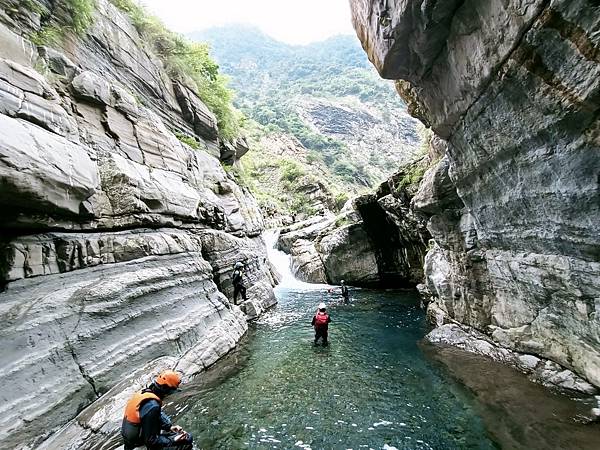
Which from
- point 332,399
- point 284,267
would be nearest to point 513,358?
point 332,399

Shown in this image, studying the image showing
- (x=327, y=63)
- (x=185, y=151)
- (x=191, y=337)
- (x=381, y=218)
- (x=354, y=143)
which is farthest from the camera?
(x=327, y=63)

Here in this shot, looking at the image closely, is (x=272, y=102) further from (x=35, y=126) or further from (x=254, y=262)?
(x=35, y=126)

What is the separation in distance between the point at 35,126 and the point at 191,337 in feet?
24.3

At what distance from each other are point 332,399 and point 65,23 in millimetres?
15951

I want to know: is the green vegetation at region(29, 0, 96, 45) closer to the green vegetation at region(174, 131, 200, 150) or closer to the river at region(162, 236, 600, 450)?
the green vegetation at region(174, 131, 200, 150)

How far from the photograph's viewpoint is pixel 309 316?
17.6m

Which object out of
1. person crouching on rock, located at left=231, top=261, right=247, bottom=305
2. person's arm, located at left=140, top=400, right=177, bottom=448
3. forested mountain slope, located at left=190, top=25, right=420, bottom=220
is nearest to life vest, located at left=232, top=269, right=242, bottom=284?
person crouching on rock, located at left=231, top=261, right=247, bottom=305

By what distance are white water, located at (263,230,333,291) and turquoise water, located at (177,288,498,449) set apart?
12069 millimetres

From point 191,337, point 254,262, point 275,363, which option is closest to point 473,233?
point 275,363

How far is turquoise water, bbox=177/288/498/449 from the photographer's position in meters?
7.02

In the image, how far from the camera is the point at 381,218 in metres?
24.1

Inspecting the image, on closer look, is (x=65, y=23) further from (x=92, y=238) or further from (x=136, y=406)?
(x=136, y=406)

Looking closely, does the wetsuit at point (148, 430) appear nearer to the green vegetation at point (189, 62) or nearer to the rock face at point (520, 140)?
the rock face at point (520, 140)

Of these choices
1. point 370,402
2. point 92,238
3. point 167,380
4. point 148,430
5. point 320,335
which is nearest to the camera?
point 148,430
